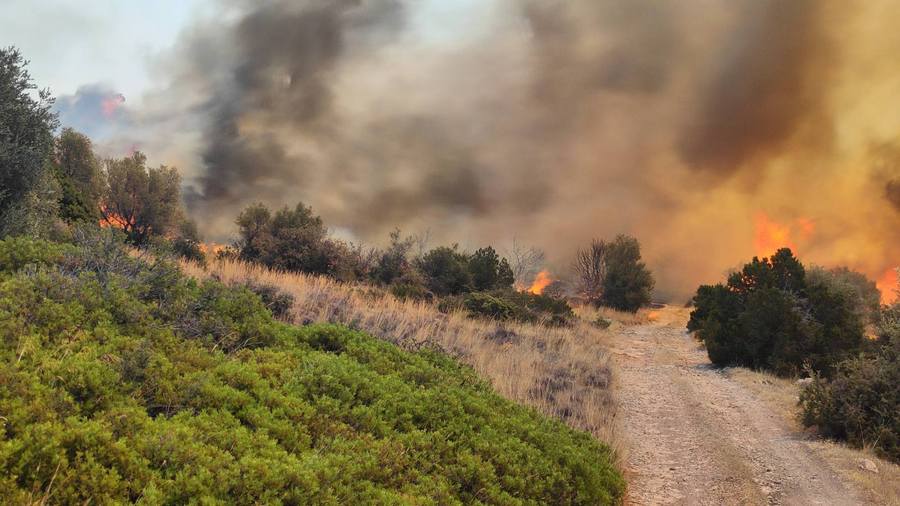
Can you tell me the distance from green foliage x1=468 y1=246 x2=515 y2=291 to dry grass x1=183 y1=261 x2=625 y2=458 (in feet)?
30.7

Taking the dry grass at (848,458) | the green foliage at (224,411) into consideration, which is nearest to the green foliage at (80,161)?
the green foliage at (224,411)

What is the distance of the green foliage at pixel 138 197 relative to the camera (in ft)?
95.5

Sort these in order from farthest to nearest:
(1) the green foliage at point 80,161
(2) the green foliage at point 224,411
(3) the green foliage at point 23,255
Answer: (1) the green foliage at point 80,161, (3) the green foliage at point 23,255, (2) the green foliage at point 224,411

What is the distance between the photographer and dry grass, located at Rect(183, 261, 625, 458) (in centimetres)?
1098

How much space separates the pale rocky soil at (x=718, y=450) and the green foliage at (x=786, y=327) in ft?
6.88

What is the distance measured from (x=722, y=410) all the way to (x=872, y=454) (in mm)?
3281

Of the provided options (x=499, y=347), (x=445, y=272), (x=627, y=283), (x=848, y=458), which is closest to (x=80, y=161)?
(x=445, y=272)

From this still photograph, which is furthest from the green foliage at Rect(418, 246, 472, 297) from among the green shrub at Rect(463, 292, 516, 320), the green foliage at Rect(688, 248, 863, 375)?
the green foliage at Rect(688, 248, 863, 375)

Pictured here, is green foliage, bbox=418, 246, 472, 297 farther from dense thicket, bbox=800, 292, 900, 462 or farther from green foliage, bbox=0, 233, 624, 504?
green foliage, bbox=0, 233, 624, 504

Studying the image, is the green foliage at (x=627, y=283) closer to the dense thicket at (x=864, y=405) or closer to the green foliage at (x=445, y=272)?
the green foliage at (x=445, y=272)

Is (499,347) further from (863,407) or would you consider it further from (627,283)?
(627,283)

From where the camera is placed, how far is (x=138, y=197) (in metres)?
29.5

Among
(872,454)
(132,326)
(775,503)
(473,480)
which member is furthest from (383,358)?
(872,454)

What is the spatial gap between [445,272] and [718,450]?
19981 mm
